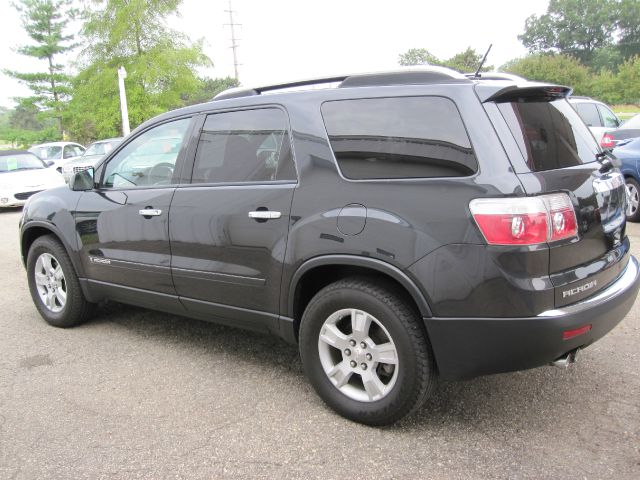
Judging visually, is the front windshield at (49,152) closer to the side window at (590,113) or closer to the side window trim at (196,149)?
the side window at (590,113)

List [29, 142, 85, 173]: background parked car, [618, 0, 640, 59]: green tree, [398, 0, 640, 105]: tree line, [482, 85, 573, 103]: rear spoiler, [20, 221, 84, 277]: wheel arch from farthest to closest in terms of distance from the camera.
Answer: [618, 0, 640, 59]: green tree < [398, 0, 640, 105]: tree line < [29, 142, 85, 173]: background parked car < [20, 221, 84, 277]: wheel arch < [482, 85, 573, 103]: rear spoiler

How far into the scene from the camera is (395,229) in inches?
108

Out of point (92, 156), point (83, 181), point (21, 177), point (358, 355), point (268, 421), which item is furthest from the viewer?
point (92, 156)

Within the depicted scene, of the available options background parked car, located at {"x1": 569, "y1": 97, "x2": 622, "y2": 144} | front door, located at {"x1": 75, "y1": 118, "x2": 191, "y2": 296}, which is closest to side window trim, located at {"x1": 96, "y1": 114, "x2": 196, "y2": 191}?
front door, located at {"x1": 75, "y1": 118, "x2": 191, "y2": 296}

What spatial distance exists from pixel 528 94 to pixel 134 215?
8.87 ft

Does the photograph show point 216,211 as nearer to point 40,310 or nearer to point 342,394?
point 342,394

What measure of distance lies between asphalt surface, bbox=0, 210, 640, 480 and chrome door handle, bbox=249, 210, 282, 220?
108 centimetres

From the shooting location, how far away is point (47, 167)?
1439 cm

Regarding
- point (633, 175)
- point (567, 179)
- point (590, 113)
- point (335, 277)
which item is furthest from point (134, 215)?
point (590, 113)

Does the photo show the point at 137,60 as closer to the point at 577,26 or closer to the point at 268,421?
the point at 268,421

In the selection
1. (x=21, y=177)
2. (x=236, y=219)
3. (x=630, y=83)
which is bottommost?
(x=21, y=177)

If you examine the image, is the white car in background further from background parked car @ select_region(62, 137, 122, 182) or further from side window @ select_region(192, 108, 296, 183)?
side window @ select_region(192, 108, 296, 183)

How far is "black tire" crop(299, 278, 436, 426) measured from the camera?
277 cm

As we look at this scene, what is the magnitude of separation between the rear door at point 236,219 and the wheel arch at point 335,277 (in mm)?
126
